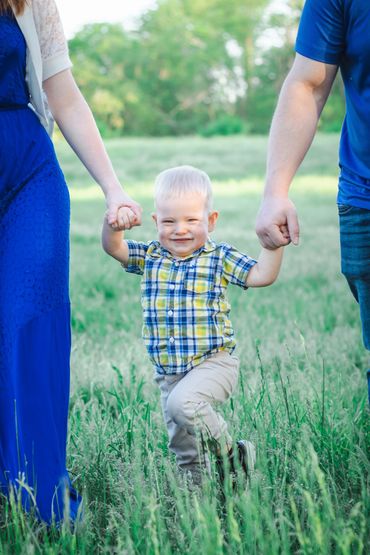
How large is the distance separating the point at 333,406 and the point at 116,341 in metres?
2.45

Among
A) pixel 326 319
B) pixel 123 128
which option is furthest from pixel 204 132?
pixel 326 319

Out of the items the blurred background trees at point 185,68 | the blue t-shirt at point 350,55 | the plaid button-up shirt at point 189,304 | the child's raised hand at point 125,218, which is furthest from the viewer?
the blurred background trees at point 185,68

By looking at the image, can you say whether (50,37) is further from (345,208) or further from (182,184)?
(345,208)

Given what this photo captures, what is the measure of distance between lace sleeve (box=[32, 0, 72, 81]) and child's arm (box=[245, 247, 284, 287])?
39.9 inches

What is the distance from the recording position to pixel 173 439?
345 centimetres

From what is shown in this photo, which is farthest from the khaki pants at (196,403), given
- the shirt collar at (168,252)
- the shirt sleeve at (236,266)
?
the shirt collar at (168,252)

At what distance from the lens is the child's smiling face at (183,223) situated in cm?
337

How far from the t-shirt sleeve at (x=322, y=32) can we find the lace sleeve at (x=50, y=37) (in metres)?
0.87

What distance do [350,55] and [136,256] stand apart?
3.78 feet

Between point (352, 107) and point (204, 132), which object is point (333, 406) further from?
point (204, 132)

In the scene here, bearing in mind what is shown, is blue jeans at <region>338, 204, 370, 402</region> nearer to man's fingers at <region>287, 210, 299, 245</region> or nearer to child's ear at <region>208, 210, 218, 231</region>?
man's fingers at <region>287, 210, 299, 245</region>

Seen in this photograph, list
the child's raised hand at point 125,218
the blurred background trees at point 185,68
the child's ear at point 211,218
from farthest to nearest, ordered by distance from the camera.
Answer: the blurred background trees at point 185,68
the child's ear at point 211,218
the child's raised hand at point 125,218

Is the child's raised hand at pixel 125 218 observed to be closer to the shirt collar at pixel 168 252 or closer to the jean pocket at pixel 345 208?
the shirt collar at pixel 168 252

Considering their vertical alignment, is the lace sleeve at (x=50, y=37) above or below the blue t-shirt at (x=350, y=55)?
above
